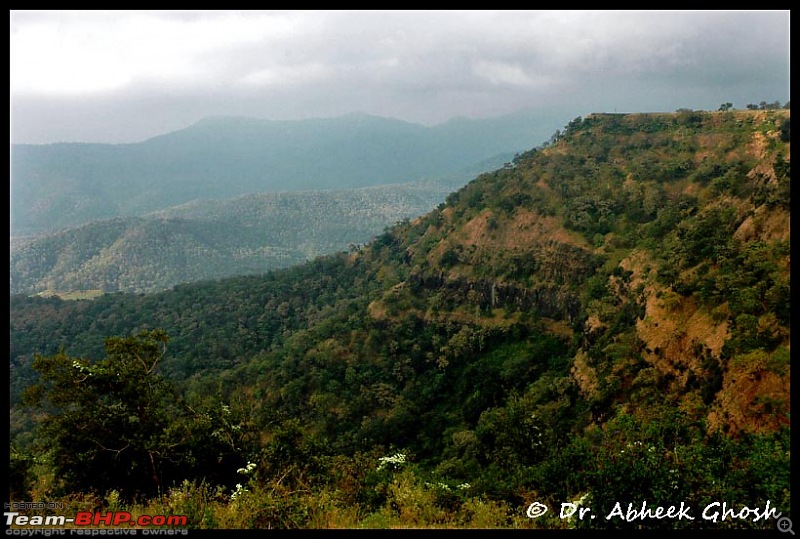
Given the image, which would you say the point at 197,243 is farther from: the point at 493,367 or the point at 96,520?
the point at 96,520

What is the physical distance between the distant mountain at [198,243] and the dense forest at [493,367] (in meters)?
67.3

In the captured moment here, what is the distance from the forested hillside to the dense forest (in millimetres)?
65658

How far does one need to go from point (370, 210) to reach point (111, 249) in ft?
298

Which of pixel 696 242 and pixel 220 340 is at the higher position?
pixel 696 242

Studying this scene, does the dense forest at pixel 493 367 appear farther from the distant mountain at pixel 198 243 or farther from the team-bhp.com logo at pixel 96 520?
the distant mountain at pixel 198 243

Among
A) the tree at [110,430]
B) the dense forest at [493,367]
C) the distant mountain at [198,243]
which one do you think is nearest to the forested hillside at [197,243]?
the distant mountain at [198,243]

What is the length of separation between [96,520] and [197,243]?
147m

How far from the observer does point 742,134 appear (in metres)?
31.5

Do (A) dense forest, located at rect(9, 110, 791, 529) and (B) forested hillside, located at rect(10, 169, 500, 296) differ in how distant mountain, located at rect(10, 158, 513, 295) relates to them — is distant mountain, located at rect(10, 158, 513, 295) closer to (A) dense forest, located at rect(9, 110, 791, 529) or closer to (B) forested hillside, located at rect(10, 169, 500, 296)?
(B) forested hillside, located at rect(10, 169, 500, 296)

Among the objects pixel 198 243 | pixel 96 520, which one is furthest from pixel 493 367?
pixel 198 243

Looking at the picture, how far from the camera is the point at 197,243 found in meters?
140

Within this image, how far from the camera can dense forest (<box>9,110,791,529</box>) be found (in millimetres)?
6574
